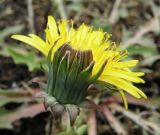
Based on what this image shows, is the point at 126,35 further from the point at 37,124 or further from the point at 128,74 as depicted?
the point at 128,74

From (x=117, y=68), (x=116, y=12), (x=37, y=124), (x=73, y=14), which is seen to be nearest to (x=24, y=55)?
(x=37, y=124)

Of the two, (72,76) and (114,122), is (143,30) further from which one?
(72,76)

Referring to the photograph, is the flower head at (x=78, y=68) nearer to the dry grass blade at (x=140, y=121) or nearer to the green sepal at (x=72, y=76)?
the green sepal at (x=72, y=76)

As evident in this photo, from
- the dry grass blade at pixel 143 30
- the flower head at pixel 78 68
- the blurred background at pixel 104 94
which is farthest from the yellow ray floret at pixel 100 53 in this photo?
the dry grass blade at pixel 143 30

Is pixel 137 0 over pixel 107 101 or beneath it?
over

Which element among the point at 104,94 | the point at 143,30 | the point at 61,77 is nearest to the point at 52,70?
the point at 61,77

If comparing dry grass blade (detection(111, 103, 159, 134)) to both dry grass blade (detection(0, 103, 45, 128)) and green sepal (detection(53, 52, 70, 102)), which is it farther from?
green sepal (detection(53, 52, 70, 102))
